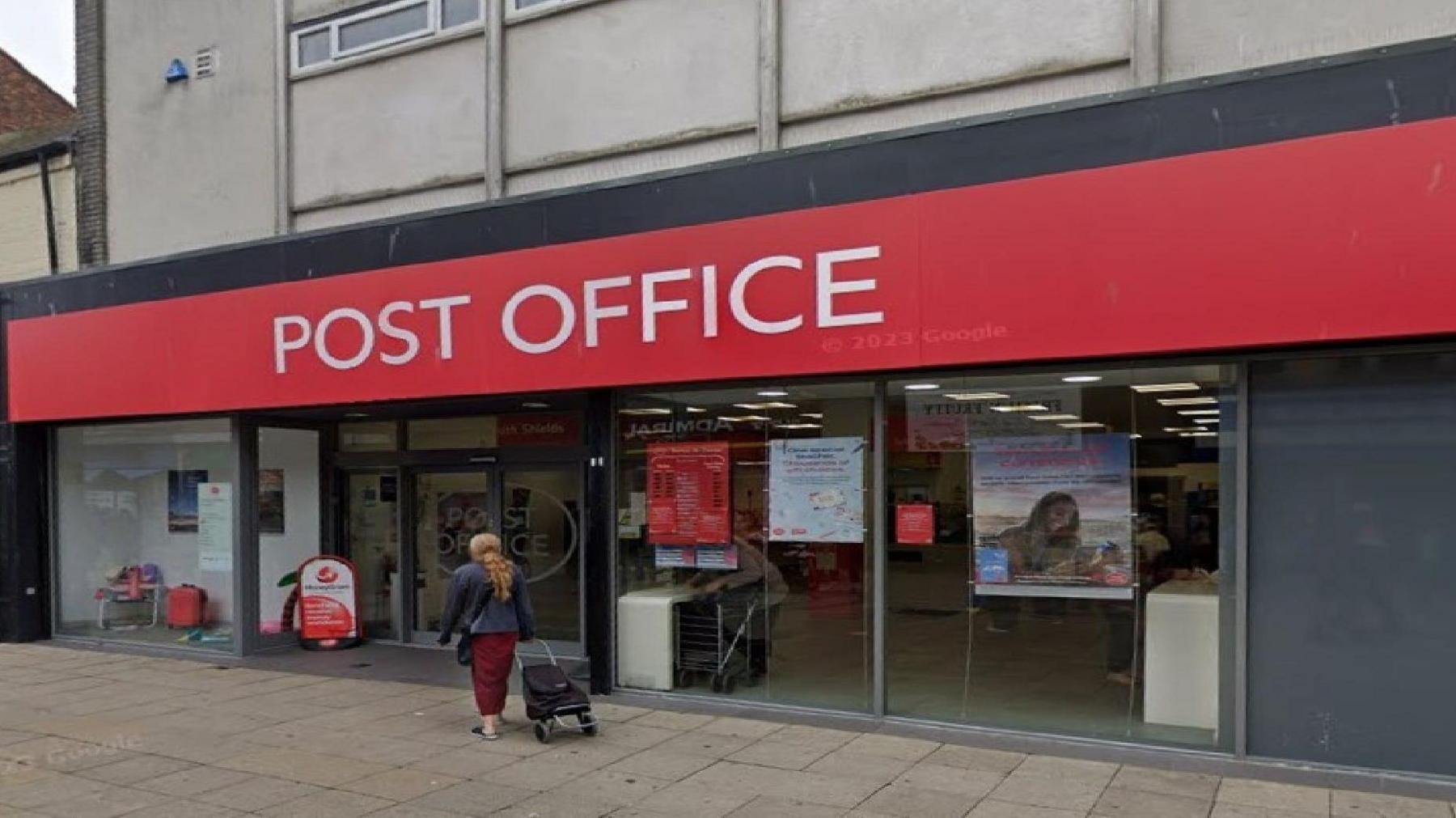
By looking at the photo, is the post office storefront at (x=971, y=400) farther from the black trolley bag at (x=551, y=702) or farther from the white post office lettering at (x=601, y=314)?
the black trolley bag at (x=551, y=702)

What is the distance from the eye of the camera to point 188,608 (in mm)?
11758

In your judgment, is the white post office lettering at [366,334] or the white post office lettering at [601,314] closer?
the white post office lettering at [601,314]

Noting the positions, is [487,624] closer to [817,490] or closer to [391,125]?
[817,490]

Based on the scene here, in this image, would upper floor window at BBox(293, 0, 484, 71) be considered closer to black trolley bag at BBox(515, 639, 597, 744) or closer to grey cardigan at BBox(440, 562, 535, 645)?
grey cardigan at BBox(440, 562, 535, 645)

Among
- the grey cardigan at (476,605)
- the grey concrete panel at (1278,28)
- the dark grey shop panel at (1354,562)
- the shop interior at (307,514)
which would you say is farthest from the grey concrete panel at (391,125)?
the dark grey shop panel at (1354,562)

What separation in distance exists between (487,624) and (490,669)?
323 mm

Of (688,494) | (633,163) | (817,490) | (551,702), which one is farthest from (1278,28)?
(551,702)

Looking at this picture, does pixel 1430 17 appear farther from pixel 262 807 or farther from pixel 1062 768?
pixel 262 807

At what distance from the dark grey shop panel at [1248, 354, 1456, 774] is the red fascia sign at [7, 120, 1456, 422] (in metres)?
0.51

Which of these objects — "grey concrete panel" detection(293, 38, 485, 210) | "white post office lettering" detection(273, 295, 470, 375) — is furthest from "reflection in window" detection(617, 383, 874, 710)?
"grey concrete panel" detection(293, 38, 485, 210)

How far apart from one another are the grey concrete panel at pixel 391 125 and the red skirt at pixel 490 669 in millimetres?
4430

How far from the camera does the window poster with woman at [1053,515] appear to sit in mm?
6957

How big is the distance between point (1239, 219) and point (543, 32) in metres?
6.11
